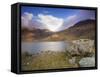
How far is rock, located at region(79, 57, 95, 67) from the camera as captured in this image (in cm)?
253

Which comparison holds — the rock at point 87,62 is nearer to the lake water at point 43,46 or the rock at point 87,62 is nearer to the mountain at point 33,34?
the lake water at point 43,46

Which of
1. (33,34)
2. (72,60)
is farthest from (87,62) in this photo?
(33,34)

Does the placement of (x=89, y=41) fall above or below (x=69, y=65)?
above

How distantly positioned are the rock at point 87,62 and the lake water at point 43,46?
225 mm

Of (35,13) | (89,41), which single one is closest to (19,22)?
(35,13)

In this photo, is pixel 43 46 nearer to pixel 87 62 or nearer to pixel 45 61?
pixel 45 61

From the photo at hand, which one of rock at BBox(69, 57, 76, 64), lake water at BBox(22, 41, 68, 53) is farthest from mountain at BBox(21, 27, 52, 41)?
rock at BBox(69, 57, 76, 64)

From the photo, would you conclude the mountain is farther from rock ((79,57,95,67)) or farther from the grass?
rock ((79,57,95,67))

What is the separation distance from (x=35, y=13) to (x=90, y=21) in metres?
0.56

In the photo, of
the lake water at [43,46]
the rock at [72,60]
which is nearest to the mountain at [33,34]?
the lake water at [43,46]

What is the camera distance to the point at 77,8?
2.50 m

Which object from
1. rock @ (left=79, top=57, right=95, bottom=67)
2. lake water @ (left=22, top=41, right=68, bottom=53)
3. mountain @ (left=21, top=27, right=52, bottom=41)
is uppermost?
mountain @ (left=21, top=27, right=52, bottom=41)

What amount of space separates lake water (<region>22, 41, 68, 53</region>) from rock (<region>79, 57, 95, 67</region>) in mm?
225

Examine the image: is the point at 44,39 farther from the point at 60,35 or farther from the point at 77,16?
the point at 77,16
